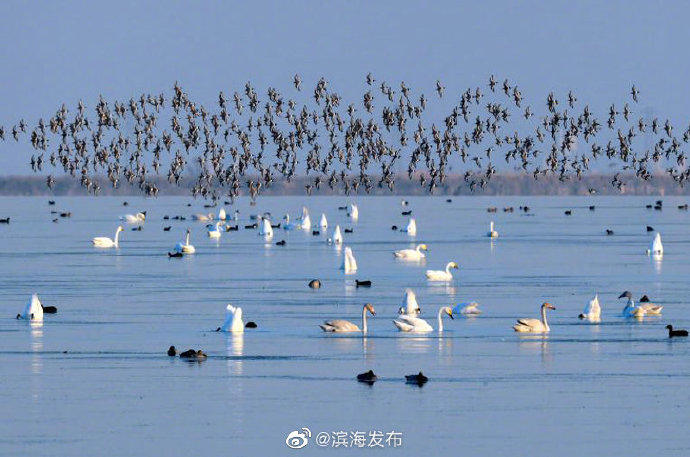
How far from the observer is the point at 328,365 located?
115ft

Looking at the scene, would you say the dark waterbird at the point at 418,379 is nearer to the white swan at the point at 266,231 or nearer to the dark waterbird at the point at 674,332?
the dark waterbird at the point at 674,332

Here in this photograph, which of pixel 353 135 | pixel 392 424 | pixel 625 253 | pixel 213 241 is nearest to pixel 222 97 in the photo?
pixel 353 135

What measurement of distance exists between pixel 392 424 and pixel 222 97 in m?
38.4

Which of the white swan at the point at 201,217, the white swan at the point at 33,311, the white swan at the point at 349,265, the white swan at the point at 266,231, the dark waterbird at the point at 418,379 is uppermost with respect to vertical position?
the white swan at the point at 201,217

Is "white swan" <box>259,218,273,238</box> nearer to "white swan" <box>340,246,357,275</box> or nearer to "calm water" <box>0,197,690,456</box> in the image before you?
"calm water" <box>0,197,690,456</box>

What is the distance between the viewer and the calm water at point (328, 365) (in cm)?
2731

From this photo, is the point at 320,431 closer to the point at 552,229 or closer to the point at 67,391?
the point at 67,391

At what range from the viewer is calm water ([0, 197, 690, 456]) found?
27312mm

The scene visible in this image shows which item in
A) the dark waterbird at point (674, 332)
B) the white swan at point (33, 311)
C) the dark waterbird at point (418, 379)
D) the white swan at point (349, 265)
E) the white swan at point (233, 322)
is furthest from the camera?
the white swan at point (349, 265)

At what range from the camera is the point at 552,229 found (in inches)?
4478

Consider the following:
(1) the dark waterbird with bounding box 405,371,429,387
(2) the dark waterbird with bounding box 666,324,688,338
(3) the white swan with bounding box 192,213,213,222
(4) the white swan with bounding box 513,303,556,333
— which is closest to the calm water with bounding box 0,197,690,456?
(1) the dark waterbird with bounding box 405,371,429,387

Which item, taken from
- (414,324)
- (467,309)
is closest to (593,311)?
(467,309)

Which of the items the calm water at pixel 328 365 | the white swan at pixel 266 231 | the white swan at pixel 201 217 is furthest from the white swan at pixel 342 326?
the white swan at pixel 201 217

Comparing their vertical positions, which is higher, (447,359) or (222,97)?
(222,97)
